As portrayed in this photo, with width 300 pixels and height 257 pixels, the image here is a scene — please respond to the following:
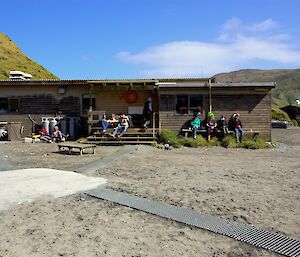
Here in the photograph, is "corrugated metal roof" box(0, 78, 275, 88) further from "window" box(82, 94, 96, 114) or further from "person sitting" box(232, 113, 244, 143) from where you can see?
"person sitting" box(232, 113, 244, 143)

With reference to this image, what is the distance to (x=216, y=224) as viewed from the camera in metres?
5.60

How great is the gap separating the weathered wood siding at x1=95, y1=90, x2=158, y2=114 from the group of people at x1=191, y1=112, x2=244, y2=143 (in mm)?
3504

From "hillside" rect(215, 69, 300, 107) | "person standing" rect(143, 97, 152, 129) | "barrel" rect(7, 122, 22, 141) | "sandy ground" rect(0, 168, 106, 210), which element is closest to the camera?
"sandy ground" rect(0, 168, 106, 210)

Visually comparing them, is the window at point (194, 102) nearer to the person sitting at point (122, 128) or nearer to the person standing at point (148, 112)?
the person standing at point (148, 112)

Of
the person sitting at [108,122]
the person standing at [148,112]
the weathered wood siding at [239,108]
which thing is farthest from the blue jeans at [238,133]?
the person sitting at [108,122]

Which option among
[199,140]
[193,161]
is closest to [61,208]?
→ [193,161]

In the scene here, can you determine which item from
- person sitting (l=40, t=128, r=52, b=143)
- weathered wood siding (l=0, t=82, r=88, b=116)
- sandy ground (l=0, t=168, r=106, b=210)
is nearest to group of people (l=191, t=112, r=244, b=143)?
weathered wood siding (l=0, t=82, r=88, b=116)

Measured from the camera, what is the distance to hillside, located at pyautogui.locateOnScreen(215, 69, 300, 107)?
129750 millimetres

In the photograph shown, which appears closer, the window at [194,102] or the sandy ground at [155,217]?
the sandy ground at [155,217]

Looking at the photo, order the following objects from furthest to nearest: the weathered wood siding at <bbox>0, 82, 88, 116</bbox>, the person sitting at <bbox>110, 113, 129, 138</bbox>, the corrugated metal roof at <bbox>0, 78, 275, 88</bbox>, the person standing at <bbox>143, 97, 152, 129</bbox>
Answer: the weathered wood siding at <bbox>0, 82, 88, 116</bbox> < the person standing at <bbox>143, 97, 152, 129</bbox> < the corrugated metal roof at <bbox>0, 78, 275, 88</bbox> < the person sitting at <bbox>110, 113, 129, 138</bbox>

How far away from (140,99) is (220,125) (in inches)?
189

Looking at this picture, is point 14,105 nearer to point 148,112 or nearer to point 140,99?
point 140,99

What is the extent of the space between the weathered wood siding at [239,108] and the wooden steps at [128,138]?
1273 millimetres

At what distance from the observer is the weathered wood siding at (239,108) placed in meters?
18.9
